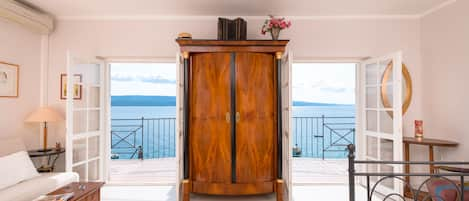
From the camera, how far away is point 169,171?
14.6 feet

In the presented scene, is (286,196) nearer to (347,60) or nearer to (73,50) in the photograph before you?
(347,60)

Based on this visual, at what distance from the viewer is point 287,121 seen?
301 cm

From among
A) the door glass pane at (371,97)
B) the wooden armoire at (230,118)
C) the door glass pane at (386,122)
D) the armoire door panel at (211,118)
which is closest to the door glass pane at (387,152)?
the door glass pane at (386,122)

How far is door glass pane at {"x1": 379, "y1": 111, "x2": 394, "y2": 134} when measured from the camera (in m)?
3.02

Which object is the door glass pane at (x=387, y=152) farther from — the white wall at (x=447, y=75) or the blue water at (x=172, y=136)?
the blue water at (x=172, y=136)

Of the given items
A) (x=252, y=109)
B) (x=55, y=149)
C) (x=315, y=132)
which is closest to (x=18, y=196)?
(x=55, y=149)

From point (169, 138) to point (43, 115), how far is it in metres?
3.30

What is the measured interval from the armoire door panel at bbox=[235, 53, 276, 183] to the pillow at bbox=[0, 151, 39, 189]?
214cm

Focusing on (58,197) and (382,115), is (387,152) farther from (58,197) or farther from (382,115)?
(58,197)

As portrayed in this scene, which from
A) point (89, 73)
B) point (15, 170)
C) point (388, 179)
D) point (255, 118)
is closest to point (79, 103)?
point (89, 73)

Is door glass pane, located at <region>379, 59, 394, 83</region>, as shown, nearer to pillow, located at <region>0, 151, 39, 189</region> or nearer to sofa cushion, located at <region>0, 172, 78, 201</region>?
sofa cushion, located at <region>0, 172, 78, 201</region>

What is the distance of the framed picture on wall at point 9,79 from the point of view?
9.59ft

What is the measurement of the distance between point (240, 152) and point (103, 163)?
2.08 metres

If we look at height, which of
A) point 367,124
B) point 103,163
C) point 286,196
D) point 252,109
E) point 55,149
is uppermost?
point 252,109
